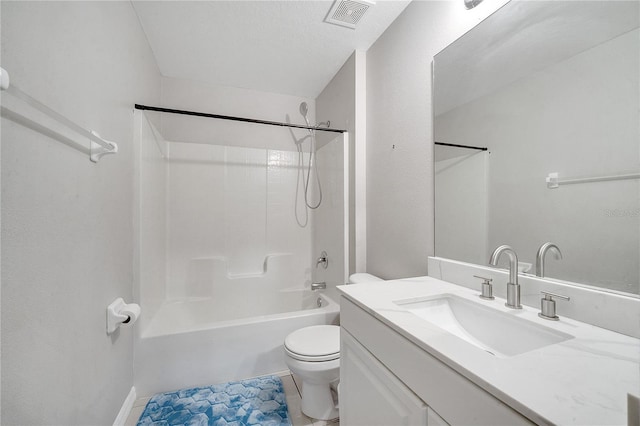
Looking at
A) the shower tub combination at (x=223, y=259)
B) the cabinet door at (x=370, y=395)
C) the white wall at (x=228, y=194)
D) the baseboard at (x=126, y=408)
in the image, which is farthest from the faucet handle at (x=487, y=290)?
the baseboard at (x=126, y=408)

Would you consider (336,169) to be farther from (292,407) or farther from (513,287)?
(292,407)

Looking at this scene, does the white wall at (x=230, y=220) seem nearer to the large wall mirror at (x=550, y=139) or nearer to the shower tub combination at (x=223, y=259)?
the shower tub combination at (x=223, y=259)

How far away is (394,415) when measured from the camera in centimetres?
70

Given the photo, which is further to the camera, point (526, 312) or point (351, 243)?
point (351, 243)

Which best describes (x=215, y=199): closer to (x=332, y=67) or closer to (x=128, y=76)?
(x=128, y=76)

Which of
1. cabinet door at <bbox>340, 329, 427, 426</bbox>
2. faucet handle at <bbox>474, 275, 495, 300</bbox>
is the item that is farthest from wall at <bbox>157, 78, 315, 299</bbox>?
faucet handle at <bbox>474, 275, 495, 300</bbox>

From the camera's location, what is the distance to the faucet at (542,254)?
81 cm

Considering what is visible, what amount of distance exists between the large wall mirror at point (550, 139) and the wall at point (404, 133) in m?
0.12

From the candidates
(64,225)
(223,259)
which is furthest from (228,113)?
(64,225)

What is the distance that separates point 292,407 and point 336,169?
167 cm

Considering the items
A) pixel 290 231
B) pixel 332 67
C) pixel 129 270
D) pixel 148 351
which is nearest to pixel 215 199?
pixel 290 231

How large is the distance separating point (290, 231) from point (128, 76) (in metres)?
1.75

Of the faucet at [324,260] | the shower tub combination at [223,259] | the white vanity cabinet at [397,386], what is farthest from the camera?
the faucet at [324,260]

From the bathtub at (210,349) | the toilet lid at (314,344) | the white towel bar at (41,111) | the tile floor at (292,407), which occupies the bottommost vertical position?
the tile floor at (292,407)
